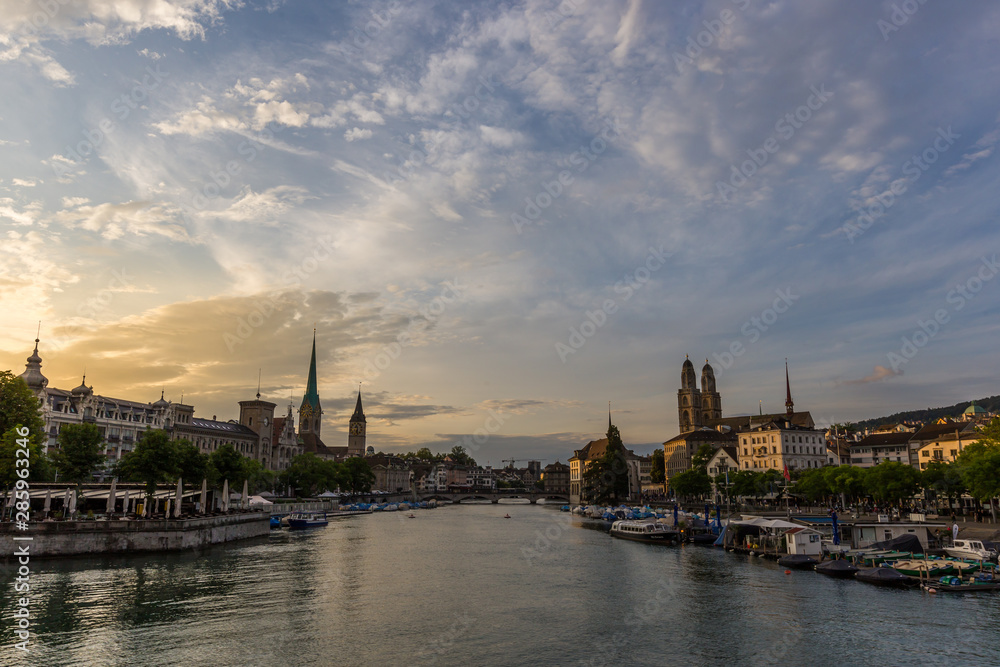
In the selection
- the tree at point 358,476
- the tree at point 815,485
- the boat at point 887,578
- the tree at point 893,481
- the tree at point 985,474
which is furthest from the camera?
the tree at point 358,476

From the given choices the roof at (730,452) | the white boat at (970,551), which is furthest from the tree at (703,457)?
the white boat at (970,551)

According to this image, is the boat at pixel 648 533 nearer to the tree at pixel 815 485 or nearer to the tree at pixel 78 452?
the tree at pixel 815 485

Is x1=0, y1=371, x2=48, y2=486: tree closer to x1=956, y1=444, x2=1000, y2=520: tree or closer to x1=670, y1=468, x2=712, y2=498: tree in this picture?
x1=956, y1=444, x2=1000, y2=520: tree

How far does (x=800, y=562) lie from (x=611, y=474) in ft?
356

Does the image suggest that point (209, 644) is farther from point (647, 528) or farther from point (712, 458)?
point (712, 458)

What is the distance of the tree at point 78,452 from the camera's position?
2766 inches

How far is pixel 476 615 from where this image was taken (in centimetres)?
3831

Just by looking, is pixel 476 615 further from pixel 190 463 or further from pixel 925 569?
pixel 190 463

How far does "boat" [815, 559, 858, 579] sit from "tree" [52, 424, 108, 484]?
2948 inches

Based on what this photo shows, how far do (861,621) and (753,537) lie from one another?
112ft

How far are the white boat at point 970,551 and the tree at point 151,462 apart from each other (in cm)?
7625

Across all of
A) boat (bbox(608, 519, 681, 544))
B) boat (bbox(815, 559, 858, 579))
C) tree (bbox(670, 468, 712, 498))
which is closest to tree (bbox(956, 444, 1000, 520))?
boat (bbox(815, 559, 858, 579))

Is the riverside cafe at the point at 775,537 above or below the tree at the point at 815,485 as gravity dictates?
below

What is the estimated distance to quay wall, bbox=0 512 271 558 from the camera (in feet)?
183
